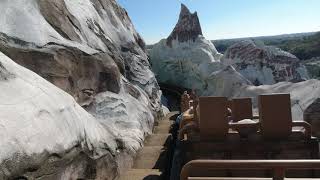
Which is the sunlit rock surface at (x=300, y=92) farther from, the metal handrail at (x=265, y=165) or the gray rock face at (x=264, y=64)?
the metal handrail at (x=265, y=165)

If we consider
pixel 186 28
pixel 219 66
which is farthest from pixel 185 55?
pixel 219 66

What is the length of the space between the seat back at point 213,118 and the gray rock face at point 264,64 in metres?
18.7

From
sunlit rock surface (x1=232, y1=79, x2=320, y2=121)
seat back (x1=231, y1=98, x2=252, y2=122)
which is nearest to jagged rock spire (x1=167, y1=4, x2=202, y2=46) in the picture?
sunlit rock surface (x1=232, y1=79, x2=320, y2=121)

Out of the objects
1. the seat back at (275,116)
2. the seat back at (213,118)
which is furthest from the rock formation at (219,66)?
the seat back at (213,118)

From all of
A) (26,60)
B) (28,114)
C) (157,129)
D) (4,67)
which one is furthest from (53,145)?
(157,129)

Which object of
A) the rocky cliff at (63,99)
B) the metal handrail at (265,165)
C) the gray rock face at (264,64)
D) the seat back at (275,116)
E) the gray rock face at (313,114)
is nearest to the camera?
the metal handrail at (265,165)

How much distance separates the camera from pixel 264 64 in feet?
81.9

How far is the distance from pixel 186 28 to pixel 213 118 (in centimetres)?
2365

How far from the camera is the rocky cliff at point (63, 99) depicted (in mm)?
5297

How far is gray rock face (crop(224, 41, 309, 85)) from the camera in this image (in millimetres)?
24766

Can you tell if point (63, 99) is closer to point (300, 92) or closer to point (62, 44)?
point (62, 44)

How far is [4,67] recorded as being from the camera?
5.91 metres

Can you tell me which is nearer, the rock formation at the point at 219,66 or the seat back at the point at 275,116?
the seat back at the point at 275,116

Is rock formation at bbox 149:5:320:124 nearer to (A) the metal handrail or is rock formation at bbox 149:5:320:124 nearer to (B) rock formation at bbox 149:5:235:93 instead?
(B) rock formation at bbox 149:5:235:93
